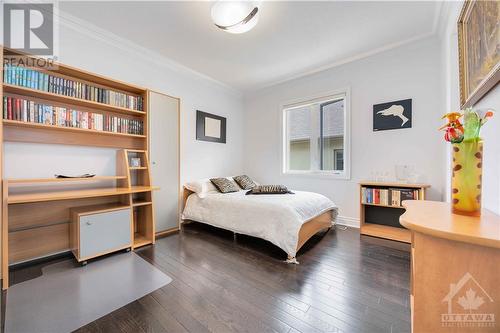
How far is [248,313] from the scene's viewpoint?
1.38 meters

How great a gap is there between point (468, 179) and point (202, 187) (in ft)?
9.23

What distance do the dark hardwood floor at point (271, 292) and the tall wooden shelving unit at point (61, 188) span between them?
0.81 m

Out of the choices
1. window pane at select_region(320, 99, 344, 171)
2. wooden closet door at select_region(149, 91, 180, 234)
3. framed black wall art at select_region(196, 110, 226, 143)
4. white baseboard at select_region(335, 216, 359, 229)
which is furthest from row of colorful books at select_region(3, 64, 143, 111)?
white baseboard at select_region(335, 216, 359, 229)

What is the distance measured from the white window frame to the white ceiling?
494 millimetres

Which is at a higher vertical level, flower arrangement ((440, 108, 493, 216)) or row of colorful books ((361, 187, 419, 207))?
flower arrangement ((440, 108, 493, 216))

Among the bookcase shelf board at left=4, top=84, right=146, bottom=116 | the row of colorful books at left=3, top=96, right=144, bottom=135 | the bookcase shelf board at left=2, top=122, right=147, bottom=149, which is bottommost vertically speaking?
the bookcase shelf board at left=2, top=122, right=147, bottom=149

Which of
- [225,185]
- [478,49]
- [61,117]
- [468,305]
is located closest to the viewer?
[468,305]

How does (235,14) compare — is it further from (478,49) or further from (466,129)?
(466,129)

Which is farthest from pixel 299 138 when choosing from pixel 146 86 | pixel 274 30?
pixel 146 86

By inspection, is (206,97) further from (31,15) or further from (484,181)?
(484,181)

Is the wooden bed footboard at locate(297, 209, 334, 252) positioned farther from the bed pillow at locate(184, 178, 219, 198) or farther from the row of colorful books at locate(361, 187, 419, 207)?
the bed pillow at locate(184, 178, 219, 198)

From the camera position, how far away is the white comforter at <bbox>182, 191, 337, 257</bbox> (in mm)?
2154

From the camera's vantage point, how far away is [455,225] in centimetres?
75

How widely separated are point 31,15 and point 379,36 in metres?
3.96
